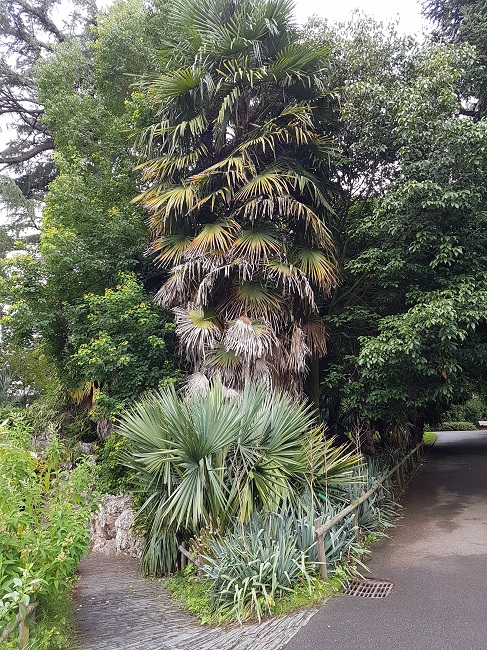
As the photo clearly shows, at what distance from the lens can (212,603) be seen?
193 inches

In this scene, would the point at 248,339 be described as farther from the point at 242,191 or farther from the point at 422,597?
the point at 422,597

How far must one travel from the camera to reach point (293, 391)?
7980 millimetres

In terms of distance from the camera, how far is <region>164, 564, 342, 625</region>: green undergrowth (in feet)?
15.1

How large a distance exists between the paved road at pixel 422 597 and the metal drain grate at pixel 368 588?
10 cm

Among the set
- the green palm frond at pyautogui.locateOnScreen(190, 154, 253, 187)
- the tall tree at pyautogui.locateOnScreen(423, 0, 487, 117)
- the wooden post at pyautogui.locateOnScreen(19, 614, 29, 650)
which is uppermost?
the tall tree at pyautogui.locateOnScreen(423, 0, 487, 117)

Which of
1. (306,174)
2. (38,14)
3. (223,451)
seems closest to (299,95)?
(306,174)

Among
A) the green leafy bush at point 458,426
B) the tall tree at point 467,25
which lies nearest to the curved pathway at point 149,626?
the tall tree at point 467,25

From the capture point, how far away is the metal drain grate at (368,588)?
4.87m

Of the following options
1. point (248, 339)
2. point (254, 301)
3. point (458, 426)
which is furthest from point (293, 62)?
point (458, 426)

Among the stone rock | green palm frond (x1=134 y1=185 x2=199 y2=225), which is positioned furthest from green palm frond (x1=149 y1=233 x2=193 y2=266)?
the stone rock

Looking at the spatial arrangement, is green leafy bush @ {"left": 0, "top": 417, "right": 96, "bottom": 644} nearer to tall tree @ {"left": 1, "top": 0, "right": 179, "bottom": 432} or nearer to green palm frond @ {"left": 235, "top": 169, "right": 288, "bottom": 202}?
tall tree @ {"left": 1, "top": 0, "right": 179, "bottom": 432}

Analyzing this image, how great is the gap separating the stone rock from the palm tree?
310 centimetres

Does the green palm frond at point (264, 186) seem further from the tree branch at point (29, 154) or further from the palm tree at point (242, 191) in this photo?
the tree branch at point (29, 154)

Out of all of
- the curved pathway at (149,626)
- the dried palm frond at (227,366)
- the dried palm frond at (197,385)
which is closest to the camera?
the curved pathway at (149,626)
